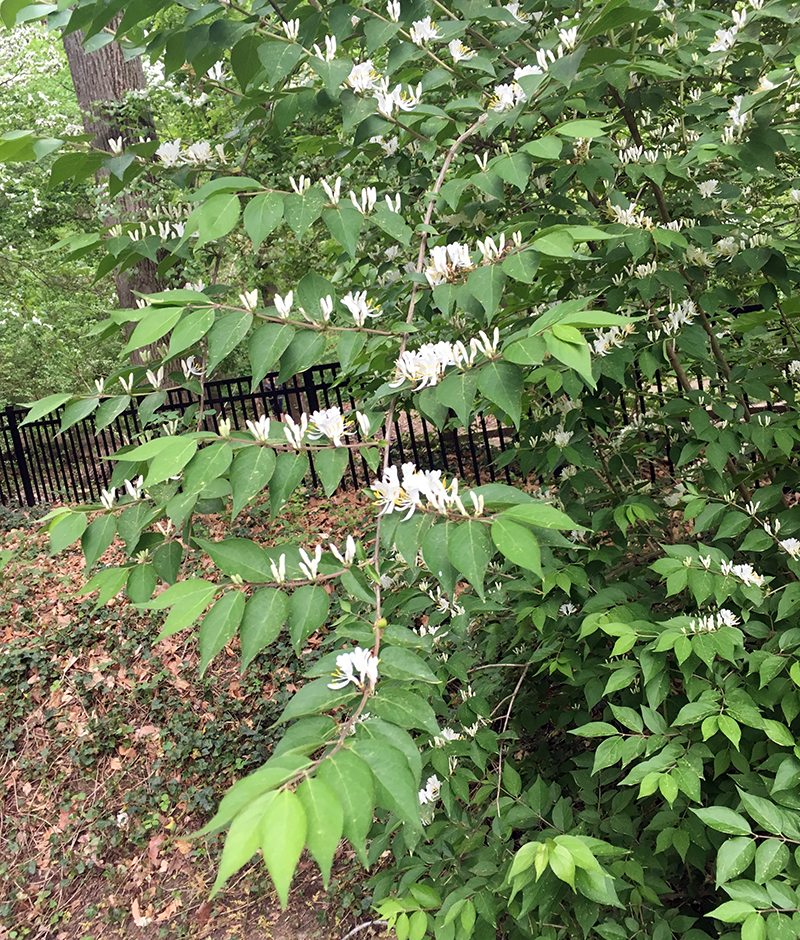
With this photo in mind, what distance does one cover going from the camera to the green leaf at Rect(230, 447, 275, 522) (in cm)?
112

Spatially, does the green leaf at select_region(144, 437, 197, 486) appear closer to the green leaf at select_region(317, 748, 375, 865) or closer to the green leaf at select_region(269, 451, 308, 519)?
the green leaf at select_region(269, 451, 308, 519)

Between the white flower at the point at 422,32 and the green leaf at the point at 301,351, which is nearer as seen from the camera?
the green leaf at the point at 301,351

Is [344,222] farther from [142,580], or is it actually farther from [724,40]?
[724,40]

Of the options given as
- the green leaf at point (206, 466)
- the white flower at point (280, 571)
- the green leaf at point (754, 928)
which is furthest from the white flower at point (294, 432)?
the green leaf at point (754, 928)

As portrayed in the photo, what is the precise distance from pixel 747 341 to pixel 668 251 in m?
0.89

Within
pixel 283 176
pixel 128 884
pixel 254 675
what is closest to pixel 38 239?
pixel 283 176

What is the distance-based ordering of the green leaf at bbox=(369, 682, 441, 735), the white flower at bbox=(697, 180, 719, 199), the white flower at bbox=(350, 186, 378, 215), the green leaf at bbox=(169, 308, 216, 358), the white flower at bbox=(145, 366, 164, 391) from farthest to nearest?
the white flower at bbox=(697, 180, 719, 199) < the white flower at bbox=(145, 366, 164, 391) < the white flower at bbox=(350, 186, 378, 215) < the green leaf at bbox=(169, 308, 216, 358) < the green leaf at bbox=(369, 682, 441, 735)

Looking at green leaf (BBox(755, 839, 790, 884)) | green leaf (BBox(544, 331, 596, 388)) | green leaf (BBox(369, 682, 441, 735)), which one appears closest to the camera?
green leaf (BBox(369, 682, 441, 735))

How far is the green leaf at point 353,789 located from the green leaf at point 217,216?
89 cm

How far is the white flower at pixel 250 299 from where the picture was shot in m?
1.22

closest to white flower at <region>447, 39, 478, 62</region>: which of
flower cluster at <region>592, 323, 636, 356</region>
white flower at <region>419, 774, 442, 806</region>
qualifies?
flower cluster at <region>592, 323, 636, 356</region>

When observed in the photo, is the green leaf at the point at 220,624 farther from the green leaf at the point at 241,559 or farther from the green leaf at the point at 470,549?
the green leaf at the point at 470,549

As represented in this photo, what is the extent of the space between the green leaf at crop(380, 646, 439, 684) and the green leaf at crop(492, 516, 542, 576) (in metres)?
0.20

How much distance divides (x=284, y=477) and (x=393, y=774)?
562 millimetres
